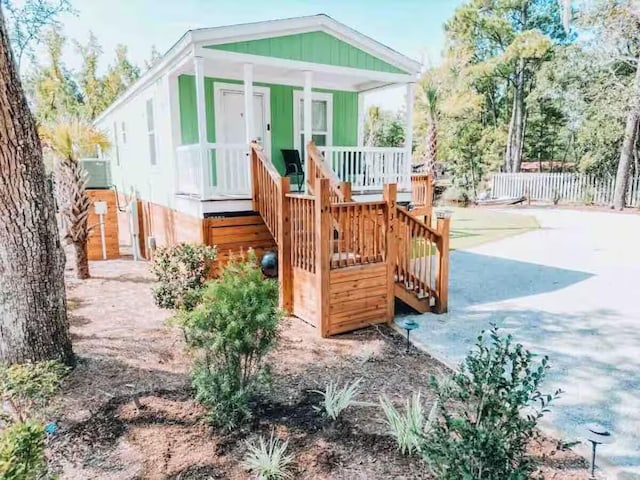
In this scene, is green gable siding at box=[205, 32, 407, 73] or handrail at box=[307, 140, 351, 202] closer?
handrail at box=[307, 140, 351, 202]

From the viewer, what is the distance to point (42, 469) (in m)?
2.08

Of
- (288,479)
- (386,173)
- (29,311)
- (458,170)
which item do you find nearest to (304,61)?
(386,173)

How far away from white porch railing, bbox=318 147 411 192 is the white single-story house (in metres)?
0.02

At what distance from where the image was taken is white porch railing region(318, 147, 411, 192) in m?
8.20

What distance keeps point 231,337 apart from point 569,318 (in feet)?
15.5

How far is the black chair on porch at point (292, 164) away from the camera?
29.1 ft

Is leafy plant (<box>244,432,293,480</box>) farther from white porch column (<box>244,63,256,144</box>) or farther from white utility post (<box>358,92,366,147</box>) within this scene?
white utility post (<box>358,92,366,147</box>)

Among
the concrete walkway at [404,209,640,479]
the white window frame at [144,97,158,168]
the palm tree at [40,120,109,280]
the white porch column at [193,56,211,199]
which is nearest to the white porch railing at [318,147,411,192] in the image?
the concrete walkway at [404,209,640,479]

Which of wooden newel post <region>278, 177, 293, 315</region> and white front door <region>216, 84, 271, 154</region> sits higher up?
white front door <region>216, 84, 271, 154</region>

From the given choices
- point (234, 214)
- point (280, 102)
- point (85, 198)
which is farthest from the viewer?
point (280, 102)

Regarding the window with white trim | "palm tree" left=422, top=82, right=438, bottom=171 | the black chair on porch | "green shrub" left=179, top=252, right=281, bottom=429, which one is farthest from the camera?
"palm tree" left=422, top=82, right=438, bottom=171

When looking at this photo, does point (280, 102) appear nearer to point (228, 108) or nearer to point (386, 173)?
point (228, 108)

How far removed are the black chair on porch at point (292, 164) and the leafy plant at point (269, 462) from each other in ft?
21.5

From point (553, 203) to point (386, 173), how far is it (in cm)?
1444
